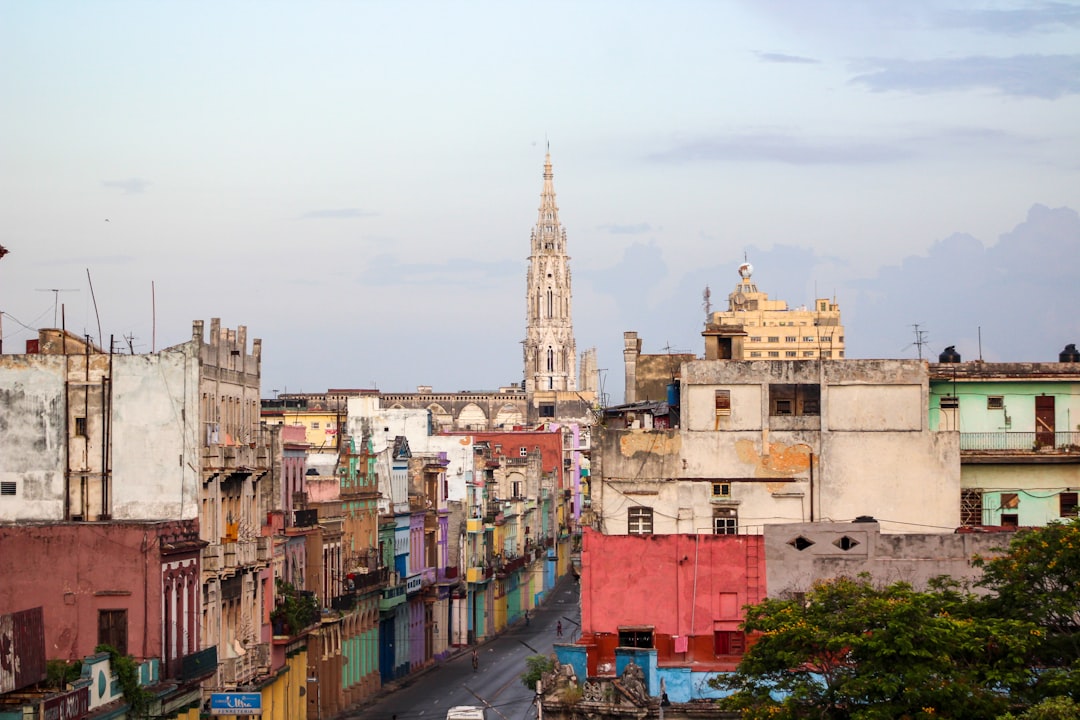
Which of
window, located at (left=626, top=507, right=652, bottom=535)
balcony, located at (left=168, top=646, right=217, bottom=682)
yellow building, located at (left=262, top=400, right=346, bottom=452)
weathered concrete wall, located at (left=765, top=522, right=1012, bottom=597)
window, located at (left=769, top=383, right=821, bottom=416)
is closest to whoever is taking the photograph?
weathered concrete wall, located at (left=765, top=522, right=1012, bottom=597)

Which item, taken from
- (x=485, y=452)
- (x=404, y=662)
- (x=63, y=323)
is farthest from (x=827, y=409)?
(x=485, y=452)

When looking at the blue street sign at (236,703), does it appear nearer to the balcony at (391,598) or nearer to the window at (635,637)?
the window at (635,637)

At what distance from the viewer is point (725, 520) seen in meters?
62.7

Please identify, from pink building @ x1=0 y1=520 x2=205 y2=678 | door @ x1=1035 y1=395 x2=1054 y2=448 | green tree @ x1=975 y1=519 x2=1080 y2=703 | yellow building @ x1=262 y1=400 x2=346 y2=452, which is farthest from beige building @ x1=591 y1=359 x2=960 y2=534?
yellow building @ x1=262 y1=400 x2=346 y2=452

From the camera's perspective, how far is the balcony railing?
209 feet

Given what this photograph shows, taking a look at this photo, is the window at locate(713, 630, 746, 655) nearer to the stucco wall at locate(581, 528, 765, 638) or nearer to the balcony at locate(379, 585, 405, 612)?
the stucco wall at locate(581, 528, 765, 638)

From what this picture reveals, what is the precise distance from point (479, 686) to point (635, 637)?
33571mm

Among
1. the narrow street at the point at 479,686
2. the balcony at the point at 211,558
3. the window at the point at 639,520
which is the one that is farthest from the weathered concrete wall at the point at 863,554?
the narrow street at the point at 479,686

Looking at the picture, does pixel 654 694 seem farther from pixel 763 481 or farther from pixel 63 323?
pixel 63 323

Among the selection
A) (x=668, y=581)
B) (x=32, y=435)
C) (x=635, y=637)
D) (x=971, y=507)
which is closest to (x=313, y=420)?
(x=32, y=435)

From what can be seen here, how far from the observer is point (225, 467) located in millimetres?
63469

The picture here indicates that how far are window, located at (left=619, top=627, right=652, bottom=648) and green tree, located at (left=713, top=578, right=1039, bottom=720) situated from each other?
40.3ft

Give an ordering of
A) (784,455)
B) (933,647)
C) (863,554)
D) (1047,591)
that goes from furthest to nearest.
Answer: (784,455)
(863,554)
(1047,591)
(933,647)

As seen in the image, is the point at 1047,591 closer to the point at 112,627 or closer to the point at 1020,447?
the point at 1020,447
